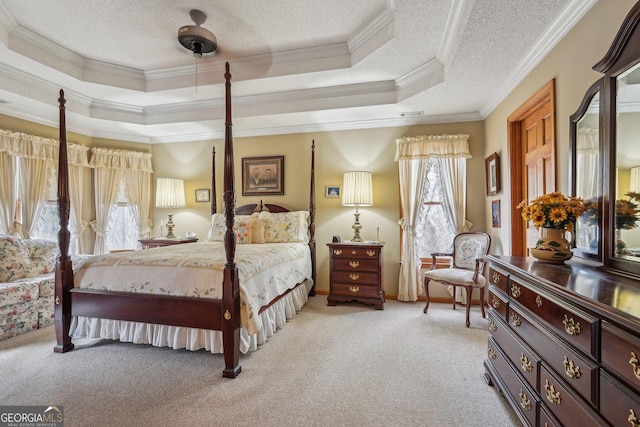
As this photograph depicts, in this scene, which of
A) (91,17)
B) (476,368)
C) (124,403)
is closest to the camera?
(124,403)

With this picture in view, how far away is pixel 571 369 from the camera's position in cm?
119

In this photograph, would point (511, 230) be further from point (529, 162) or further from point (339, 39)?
point (339, 39)

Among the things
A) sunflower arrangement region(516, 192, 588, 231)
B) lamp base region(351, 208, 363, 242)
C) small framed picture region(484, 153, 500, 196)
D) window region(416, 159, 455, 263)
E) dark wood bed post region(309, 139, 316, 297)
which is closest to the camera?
sunflower arrangement region(516, 192, 588, 231)

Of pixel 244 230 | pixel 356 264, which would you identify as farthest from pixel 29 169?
pixel 356 264

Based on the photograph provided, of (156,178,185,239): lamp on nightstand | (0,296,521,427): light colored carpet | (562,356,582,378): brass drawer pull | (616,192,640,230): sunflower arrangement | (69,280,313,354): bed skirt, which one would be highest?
(156,178,185,239): lamp on nightstand

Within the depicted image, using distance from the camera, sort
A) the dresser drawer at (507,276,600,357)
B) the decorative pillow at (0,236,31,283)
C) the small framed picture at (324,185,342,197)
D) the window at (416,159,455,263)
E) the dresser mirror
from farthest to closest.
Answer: the small framed picture at (324,185,342,197)
the window at (416,159,455,263)
the decorative pillow at (0,236,31,283)
the dresser mirror
the dresser drawer at (507,276,600,357)

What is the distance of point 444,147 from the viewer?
4133mm

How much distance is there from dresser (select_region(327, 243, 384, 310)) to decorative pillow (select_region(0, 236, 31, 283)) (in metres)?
3.58

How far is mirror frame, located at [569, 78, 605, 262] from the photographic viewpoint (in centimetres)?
164

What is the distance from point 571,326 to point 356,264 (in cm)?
283

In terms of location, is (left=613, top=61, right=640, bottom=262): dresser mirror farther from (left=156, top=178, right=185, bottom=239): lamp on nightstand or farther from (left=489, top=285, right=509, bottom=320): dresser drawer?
(left=156, top=178, right=185, bottom=239): lamp on nightstand

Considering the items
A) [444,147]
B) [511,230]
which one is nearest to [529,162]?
[511,230]

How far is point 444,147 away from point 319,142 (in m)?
1.80

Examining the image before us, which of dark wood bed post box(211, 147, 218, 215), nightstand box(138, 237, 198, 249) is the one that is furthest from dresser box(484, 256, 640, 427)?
nightstand box(138, 237, 198, 249)
